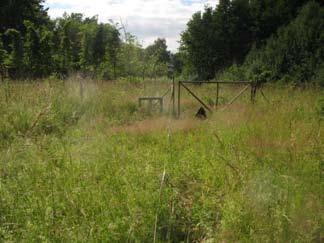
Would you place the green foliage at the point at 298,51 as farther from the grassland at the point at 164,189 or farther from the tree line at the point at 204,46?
the grassland at the point at 164,189

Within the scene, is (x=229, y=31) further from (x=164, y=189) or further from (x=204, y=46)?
(x=164, y=189)

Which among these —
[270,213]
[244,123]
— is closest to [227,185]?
[270,213]

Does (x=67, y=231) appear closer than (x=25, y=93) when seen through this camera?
Yes

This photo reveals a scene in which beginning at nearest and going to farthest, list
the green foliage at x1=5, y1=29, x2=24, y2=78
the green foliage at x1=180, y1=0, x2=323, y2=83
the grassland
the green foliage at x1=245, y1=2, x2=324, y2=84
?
1. the grassland
2. the green foliage at x1=5, y1=29, x2=24, y2=78
3. the green foliage at x1=245, y1=2, x2=324, y2=84
4. the green foliage at x1=180, y1=0, x2=323, y2=83

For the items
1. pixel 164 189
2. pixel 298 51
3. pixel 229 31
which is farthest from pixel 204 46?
pixel 164 189

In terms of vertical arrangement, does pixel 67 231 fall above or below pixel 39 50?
below

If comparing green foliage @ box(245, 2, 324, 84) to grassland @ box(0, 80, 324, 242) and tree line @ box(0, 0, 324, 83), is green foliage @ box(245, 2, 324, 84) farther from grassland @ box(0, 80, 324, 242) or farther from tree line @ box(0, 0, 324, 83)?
grassland @ box(0, 80, 324, 242)

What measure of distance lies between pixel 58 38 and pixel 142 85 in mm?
16837

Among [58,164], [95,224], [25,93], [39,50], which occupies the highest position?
[39,50]

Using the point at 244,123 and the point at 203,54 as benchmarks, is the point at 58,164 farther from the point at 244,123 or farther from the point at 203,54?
the point at 203,54

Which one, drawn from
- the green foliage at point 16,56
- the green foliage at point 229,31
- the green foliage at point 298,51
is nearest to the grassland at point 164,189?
the green foliage at point 16,56

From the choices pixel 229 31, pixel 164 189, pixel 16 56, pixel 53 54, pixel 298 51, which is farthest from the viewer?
pixel 229 31

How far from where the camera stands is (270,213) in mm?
2904

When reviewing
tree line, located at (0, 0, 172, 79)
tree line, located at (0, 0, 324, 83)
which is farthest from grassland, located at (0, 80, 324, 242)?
tree line, located at (0, 0, 324, 83)
